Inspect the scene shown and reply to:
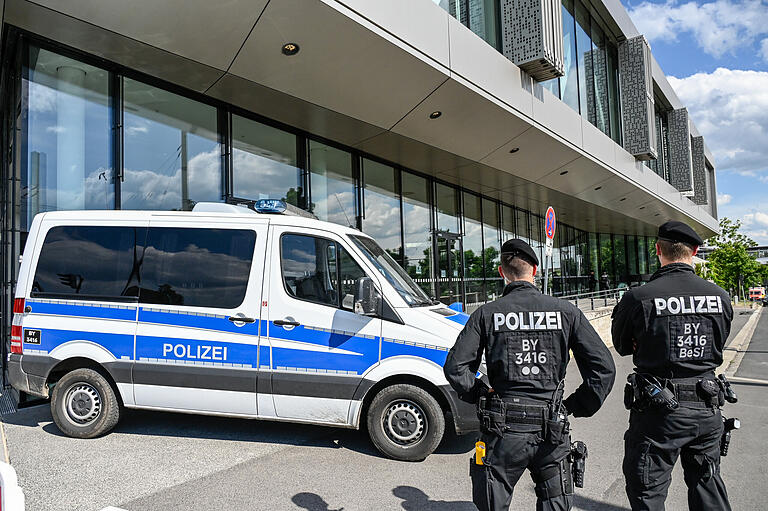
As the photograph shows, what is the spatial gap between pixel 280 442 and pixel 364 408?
1050mm

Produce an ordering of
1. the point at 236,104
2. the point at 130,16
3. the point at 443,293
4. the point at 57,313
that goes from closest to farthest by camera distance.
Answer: the point at 57,313 → the point at 130,16 → the point at 236,104 → the point at 443,293

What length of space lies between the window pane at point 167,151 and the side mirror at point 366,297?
512 cm

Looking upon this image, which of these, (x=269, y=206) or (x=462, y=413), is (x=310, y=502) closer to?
(x=462, y=413)

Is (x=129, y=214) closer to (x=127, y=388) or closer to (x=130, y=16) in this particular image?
(x=127, y=388)

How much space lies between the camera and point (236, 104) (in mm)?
9719

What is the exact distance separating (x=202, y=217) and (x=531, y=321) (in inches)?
156

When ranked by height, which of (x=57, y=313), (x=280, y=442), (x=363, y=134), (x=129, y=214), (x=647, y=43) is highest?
(x=647, y=43)

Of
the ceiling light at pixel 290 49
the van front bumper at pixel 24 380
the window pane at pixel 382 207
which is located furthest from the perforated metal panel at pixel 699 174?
the van front bumper at pixel 24 380

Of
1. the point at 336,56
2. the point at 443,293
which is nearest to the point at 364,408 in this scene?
the point at 336,56

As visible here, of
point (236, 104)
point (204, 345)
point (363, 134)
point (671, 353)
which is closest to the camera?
point (671, 353)

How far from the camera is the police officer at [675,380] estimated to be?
2904mm

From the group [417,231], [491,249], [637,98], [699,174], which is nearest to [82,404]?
[417,231]

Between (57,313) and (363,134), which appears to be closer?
(57,313)

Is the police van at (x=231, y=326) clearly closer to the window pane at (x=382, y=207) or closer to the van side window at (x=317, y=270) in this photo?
the van side window at (x=317, y=270)
